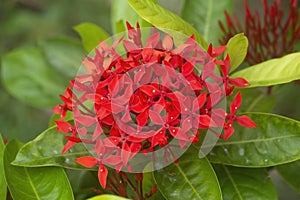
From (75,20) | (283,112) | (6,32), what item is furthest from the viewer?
(75,20)

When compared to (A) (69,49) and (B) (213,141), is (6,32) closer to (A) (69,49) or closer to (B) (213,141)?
(A) (69,49)

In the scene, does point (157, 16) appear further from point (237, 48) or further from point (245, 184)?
point (245, 184)

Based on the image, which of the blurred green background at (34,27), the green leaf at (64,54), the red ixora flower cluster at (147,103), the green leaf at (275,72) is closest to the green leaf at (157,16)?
the red ixora flower cluster at (147,103)

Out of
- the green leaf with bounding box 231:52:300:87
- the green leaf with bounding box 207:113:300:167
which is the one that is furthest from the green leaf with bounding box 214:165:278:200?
the green leaf with bounding box 231:52:300:87

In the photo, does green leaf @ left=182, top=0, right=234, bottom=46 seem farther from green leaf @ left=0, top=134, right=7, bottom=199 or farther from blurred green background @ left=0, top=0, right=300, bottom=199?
blurred green background @ left=0, top=0, right=300, bottom=199

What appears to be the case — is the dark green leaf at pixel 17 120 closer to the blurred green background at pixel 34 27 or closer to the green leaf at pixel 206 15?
the blurred green background at pixel 34 27

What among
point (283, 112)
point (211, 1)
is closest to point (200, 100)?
point (211, 1)
